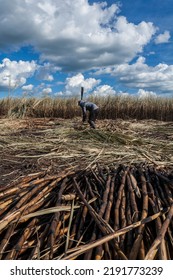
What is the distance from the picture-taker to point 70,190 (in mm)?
2908

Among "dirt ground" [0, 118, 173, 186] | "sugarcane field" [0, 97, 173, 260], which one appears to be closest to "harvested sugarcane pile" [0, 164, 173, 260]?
"sugarcane field" [0, 97, 173, 260]

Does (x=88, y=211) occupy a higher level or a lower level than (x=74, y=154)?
lower

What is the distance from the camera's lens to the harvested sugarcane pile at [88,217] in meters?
2.02

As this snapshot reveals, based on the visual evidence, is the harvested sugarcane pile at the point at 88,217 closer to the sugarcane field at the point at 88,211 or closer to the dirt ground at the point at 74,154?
the sugarcane field at the point at 88,211

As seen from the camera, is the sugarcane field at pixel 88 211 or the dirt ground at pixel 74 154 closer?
the sugarcane field at pixel 88 211

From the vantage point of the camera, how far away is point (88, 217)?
2482mm

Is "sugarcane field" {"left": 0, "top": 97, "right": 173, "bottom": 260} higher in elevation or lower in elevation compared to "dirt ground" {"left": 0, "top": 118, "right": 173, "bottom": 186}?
lower

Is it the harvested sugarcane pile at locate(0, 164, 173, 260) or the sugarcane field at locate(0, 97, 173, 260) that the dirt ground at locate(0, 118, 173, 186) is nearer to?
the sugarcane field at locate(0, 97, 173, 260)

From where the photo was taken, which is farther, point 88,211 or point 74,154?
point 74,154

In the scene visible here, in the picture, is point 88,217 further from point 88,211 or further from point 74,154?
point 74,154

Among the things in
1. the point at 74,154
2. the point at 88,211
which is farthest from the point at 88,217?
the point at 74,154

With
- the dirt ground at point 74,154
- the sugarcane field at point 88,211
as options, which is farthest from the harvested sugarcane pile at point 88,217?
the dirt ground at point 74,154

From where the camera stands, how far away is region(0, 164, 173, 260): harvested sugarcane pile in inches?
79.6
